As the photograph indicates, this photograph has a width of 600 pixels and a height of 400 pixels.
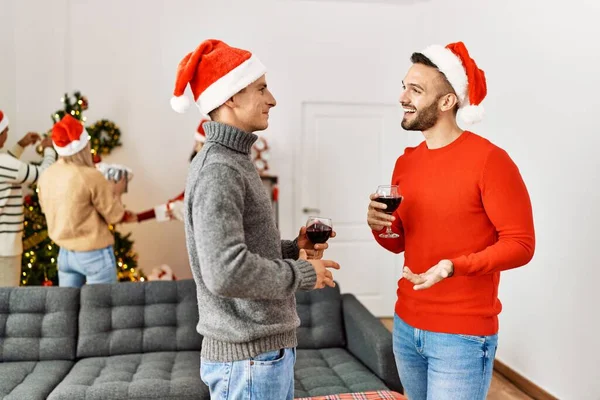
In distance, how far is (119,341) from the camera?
3.12 m

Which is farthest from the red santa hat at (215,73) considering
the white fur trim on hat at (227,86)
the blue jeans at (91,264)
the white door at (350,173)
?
the white door at (350,173)

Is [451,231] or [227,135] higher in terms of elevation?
[227,135]

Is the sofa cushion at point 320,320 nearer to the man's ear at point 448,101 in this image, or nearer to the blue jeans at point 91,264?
the blue jeans at point 91,264

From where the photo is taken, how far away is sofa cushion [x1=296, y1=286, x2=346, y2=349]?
10.7 ft

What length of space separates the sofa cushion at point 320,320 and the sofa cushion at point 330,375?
0.26 feet

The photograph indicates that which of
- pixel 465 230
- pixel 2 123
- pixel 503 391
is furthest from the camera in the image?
pixel 2 123

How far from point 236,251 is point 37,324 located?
2254mm

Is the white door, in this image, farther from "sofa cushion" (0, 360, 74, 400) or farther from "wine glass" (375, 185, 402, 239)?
"wine glass" (375, 185, 402, 239)

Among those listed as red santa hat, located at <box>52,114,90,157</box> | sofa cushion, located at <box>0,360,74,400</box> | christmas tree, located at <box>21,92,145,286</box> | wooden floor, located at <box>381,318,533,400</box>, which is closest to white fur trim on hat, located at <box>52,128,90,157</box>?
red santa hat, located at <box>52,114,90,157</box>

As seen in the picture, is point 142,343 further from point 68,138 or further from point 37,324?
point 68,138

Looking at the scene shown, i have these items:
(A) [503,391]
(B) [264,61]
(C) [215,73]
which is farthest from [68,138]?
(A) [503,391]

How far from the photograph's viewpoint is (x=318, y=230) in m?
1.76

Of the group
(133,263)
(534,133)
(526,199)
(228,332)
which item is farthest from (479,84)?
(133,263)

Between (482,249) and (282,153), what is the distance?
389 centimetres
